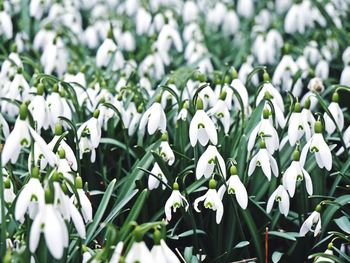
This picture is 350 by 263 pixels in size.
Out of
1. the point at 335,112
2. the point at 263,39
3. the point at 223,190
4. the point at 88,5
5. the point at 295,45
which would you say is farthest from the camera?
the point at 88,5

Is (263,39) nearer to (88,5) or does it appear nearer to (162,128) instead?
(88,5)

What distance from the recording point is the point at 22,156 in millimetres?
3281

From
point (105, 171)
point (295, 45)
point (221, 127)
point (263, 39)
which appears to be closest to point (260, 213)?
Answer: point (221, 127)

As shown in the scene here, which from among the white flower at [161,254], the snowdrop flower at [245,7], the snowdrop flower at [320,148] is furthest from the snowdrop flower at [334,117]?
the snowdrop flower at [245,7]

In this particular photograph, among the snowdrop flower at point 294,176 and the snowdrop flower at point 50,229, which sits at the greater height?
the snowdrop flower at point 50,229

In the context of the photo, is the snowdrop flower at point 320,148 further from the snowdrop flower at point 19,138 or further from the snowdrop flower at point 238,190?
the snowdrop flower at point 19,138

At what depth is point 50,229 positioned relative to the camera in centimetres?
191

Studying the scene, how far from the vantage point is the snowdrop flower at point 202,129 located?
8.63 ft

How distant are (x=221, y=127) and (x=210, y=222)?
1.90ft

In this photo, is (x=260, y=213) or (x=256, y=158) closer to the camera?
(x=256, y=158)

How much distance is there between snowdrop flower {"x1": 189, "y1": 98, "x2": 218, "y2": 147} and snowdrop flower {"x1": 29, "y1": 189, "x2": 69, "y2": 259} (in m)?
0.80

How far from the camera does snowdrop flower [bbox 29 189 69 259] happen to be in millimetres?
1901

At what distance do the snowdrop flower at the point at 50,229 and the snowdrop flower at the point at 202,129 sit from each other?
0.80 meters

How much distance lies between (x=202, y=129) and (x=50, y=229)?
924mm
